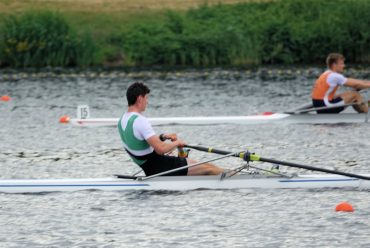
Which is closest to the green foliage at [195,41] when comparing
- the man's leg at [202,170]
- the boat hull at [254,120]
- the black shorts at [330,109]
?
the boat hull at [254,120]

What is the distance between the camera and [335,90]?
81.7 ft

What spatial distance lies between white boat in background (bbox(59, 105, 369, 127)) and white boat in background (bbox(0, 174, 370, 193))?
8.28 m

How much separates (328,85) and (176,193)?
29.1ft

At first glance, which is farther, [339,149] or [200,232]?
[339,149]

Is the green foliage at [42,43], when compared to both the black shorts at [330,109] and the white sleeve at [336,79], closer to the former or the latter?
the black shorts at [330,109]

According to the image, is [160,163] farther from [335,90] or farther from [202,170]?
[335,90]

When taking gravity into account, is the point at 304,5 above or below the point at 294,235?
above

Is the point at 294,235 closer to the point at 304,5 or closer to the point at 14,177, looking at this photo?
the point at 14,177

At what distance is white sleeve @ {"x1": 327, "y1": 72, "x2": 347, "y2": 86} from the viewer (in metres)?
24.6

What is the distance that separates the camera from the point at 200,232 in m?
14.8

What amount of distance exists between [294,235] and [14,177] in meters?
6.26

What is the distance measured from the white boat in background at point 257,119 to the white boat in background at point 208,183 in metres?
8.28

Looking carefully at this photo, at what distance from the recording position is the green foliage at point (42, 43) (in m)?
42.5

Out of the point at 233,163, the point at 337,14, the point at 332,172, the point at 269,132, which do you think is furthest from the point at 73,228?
the point at 337,14
